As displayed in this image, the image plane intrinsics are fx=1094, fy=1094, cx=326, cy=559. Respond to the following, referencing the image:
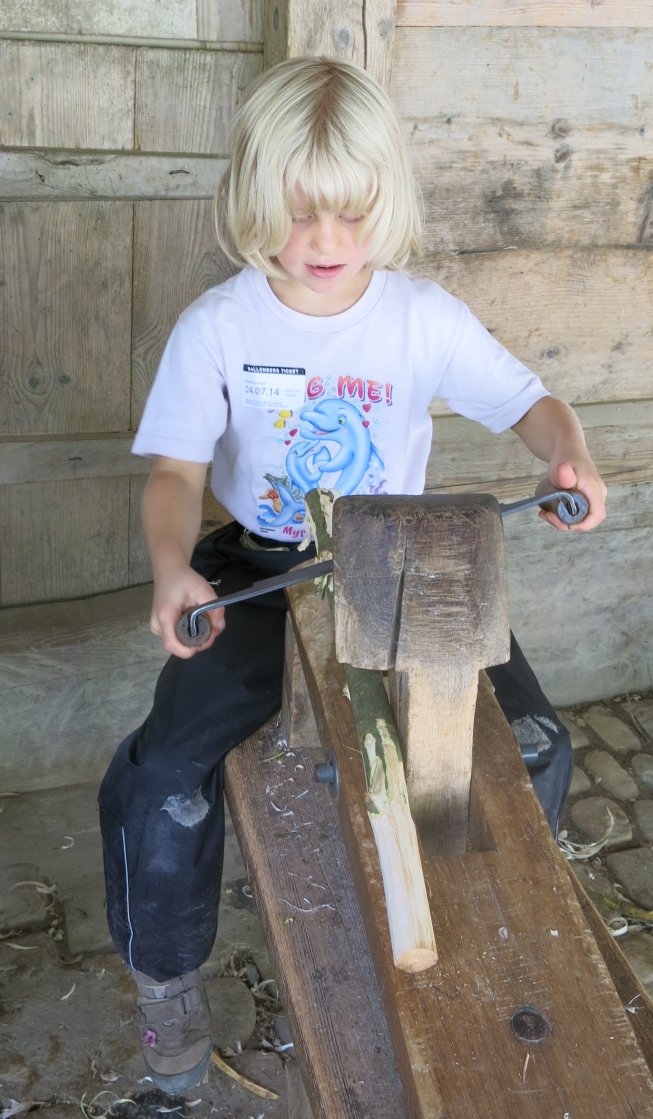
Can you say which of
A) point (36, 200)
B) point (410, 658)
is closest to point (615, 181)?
point (36, 200)

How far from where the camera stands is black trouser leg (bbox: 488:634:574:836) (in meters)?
1.86

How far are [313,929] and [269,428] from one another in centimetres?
91

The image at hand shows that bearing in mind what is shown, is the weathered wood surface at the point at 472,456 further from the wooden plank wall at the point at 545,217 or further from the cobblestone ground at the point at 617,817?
the cobblestone ground at the point at 617,817

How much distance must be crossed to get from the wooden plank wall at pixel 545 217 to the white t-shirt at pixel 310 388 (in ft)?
1.75

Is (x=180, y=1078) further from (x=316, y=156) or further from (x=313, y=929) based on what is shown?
(x=316, y=156)

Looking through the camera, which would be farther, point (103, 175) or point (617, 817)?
point (617, 817)

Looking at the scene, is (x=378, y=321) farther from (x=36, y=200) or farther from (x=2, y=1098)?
(x=2, y=1098)

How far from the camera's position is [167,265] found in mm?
2514

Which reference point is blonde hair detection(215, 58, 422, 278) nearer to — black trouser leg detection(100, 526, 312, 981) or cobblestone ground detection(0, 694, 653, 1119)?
black trouser leg detection(100, 526, 312, 981)

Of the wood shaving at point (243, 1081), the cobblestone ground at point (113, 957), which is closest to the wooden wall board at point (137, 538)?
the cobblestone ground at point (113, 957)

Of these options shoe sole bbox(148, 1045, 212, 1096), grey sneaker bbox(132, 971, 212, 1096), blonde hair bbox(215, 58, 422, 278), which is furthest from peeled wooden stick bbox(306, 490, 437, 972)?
shoe sole bbox(148, 1045, 212, 1096)

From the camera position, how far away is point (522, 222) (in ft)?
8.46

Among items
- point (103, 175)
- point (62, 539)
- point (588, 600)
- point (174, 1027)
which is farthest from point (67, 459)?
point (588, 600)

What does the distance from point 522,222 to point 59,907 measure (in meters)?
1.97
